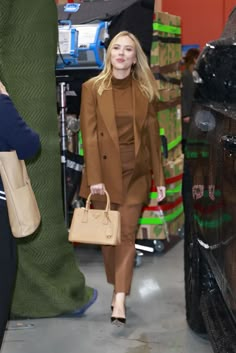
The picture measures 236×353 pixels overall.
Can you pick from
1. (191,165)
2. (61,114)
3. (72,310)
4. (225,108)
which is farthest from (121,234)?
(225,108)

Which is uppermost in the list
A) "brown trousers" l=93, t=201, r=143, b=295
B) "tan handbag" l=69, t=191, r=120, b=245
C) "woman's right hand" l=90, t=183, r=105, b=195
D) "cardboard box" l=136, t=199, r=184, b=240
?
"woman's right hand" l=90, t=183, r=105, b=195

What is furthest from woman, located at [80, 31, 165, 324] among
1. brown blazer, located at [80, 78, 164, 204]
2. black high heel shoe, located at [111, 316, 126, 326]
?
black high heel shoe, located at [111, 316, 126, 326]

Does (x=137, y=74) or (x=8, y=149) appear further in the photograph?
(x=137, y=74)

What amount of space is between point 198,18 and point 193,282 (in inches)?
296

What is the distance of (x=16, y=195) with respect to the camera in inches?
117

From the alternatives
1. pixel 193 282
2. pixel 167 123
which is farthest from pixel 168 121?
pixel 193 282

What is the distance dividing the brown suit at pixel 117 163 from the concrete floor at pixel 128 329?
26 centimetres

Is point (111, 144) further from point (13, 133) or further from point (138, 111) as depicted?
point (13, 133)

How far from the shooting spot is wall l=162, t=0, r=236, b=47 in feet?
35.7

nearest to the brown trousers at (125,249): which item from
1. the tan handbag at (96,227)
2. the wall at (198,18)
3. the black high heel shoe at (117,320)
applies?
the black high heel shoe at (117,320)

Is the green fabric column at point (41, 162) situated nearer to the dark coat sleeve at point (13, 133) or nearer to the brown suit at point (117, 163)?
the brown suit at point (117, 163)

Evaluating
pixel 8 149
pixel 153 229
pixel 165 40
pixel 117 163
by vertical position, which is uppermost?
pixel 165 40

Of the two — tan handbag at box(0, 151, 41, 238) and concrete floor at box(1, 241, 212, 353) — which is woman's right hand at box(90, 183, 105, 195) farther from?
tan handbag at box(0, 151, 41, 238)

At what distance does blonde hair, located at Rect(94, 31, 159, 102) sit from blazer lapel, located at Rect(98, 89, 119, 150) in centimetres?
8
